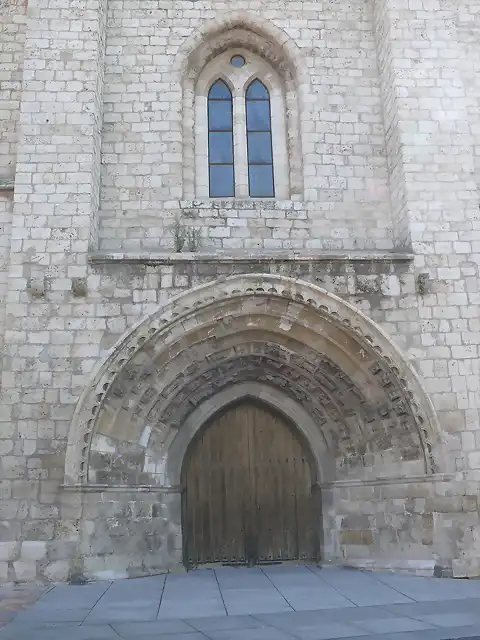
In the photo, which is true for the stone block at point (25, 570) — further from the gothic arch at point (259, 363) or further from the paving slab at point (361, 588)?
the paving slab at point (361, 588)

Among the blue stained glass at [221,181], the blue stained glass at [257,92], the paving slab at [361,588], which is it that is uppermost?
the blue stained glass at [257,92]

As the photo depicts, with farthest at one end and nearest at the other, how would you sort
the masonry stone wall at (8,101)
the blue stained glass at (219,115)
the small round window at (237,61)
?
the small round window at (237,61), the blue stained glass at (219,115), the masonry stone wall at (8,101)

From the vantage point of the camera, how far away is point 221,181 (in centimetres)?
792

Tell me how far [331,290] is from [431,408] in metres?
1.65

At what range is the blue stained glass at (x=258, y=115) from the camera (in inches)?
320

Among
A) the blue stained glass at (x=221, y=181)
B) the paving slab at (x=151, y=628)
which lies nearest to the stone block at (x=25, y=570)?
the paving slab at (x=151, y=628)

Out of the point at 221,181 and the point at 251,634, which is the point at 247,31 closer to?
the point at 221,181

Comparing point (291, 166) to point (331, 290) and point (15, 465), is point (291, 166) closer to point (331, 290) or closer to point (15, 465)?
point (331, 290)

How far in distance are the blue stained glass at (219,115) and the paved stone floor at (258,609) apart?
5497 mm

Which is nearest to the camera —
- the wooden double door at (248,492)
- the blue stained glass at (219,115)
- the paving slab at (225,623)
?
the paving slab at (225,623)

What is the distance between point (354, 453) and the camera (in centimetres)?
705

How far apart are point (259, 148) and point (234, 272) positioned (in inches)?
84.8

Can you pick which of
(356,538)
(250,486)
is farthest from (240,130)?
(356,538)

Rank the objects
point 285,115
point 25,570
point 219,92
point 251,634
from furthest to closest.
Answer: point 219,92 < point 285,115 < point 25,570 < point 251,634
